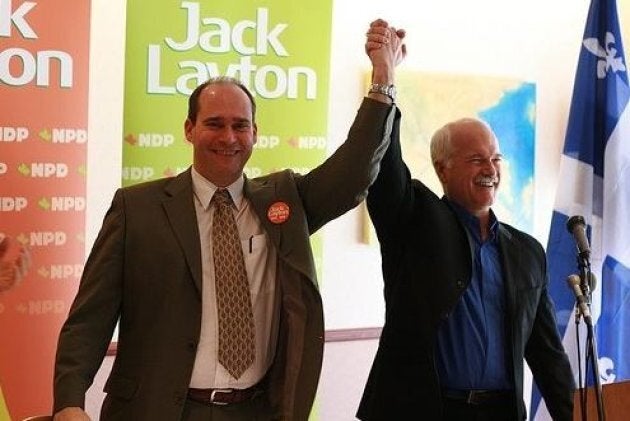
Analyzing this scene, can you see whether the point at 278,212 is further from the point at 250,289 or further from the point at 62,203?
the point at 62,203

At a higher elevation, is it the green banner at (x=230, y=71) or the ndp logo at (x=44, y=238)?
the green banner at (x=230, y=71)

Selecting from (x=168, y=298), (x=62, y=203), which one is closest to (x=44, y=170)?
(x=62, y=203)

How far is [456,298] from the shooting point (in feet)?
9.05

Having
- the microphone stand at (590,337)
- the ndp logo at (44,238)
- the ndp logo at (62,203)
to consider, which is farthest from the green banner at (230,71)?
the microphone stand at (590,337)

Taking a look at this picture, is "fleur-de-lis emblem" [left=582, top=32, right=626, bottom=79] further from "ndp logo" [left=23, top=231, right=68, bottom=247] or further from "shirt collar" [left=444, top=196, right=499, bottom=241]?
"ndp logo" [left=23, top=231, right=68, bottom=247]

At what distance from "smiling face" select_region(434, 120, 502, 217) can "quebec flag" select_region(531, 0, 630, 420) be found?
1.60 metres

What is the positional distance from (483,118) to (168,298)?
268cm

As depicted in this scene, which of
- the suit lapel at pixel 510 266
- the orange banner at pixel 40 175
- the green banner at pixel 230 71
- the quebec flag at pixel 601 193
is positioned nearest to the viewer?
the suit lapel at pixel 510 266

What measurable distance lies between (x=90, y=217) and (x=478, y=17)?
83.7 inches

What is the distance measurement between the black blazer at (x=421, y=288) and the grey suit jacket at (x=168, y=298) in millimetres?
266

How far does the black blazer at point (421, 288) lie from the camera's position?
274 cm

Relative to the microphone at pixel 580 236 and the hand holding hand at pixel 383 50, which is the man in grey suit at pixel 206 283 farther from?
the microphone at pixel 580 236

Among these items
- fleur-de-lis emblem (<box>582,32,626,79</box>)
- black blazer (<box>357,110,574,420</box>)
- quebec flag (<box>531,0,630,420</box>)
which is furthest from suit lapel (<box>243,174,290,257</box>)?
fleur-de-lis emblem (<box>582,32,626,79</box>)

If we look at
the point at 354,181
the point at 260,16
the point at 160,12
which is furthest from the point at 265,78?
the point at 354,181
